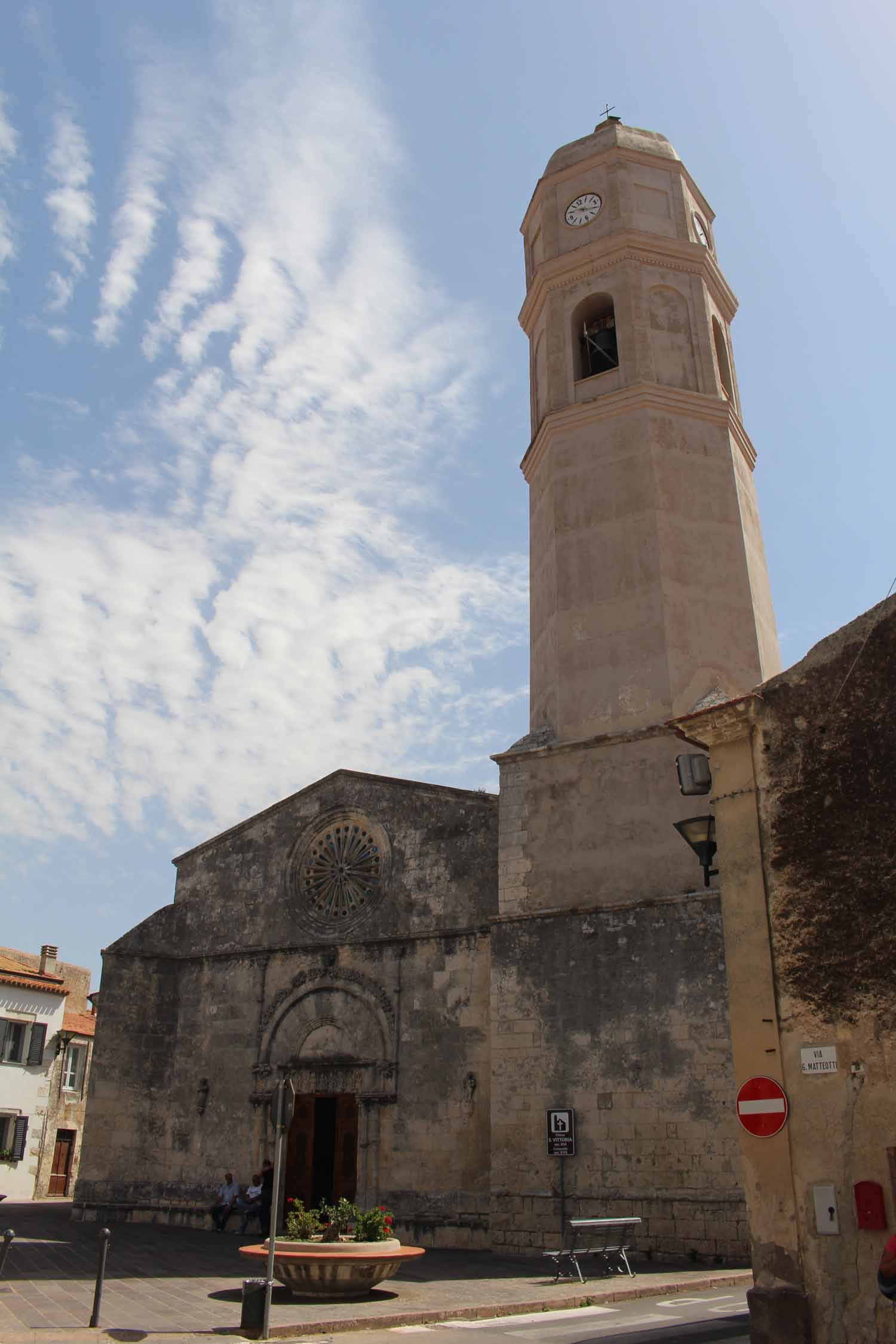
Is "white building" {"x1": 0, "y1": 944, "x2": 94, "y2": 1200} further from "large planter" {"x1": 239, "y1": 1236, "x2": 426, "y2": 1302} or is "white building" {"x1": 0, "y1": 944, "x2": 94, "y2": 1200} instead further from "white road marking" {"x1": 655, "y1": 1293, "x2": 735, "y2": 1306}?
"white road marking" {"x1": 655, "y1": 1293, "x2": 735, "y2": 1306}

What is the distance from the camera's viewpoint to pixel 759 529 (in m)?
19.5

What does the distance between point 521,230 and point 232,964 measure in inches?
667

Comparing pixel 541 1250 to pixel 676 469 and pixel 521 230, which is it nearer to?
pixel 676 469

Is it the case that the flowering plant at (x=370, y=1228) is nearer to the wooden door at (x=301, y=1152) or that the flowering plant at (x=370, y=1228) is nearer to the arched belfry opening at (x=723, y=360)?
the wooden door at (x=301, y=1152)

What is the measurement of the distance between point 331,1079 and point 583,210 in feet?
57.5

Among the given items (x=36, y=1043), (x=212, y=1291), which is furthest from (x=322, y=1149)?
(x=36, y=1043)

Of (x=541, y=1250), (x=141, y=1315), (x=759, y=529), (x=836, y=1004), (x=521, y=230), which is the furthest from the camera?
(x=521, y=230)

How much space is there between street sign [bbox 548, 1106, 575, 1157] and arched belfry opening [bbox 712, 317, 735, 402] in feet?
43.5

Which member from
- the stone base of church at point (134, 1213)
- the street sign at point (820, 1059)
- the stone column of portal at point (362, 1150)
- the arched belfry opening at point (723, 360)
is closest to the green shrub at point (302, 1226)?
the street sign at point (820, 1059)

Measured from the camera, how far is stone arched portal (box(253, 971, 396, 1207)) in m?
17.1

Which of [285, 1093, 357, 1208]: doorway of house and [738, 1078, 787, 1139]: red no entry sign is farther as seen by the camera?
[285, 1093, 357, 1208]: doorway of house

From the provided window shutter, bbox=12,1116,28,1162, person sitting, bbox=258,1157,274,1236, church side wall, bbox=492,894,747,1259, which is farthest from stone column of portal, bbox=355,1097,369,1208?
window shutter, bbox=12,1116,28,1162

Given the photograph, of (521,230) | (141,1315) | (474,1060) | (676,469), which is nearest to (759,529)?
(676,469)

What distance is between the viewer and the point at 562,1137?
558 inches
